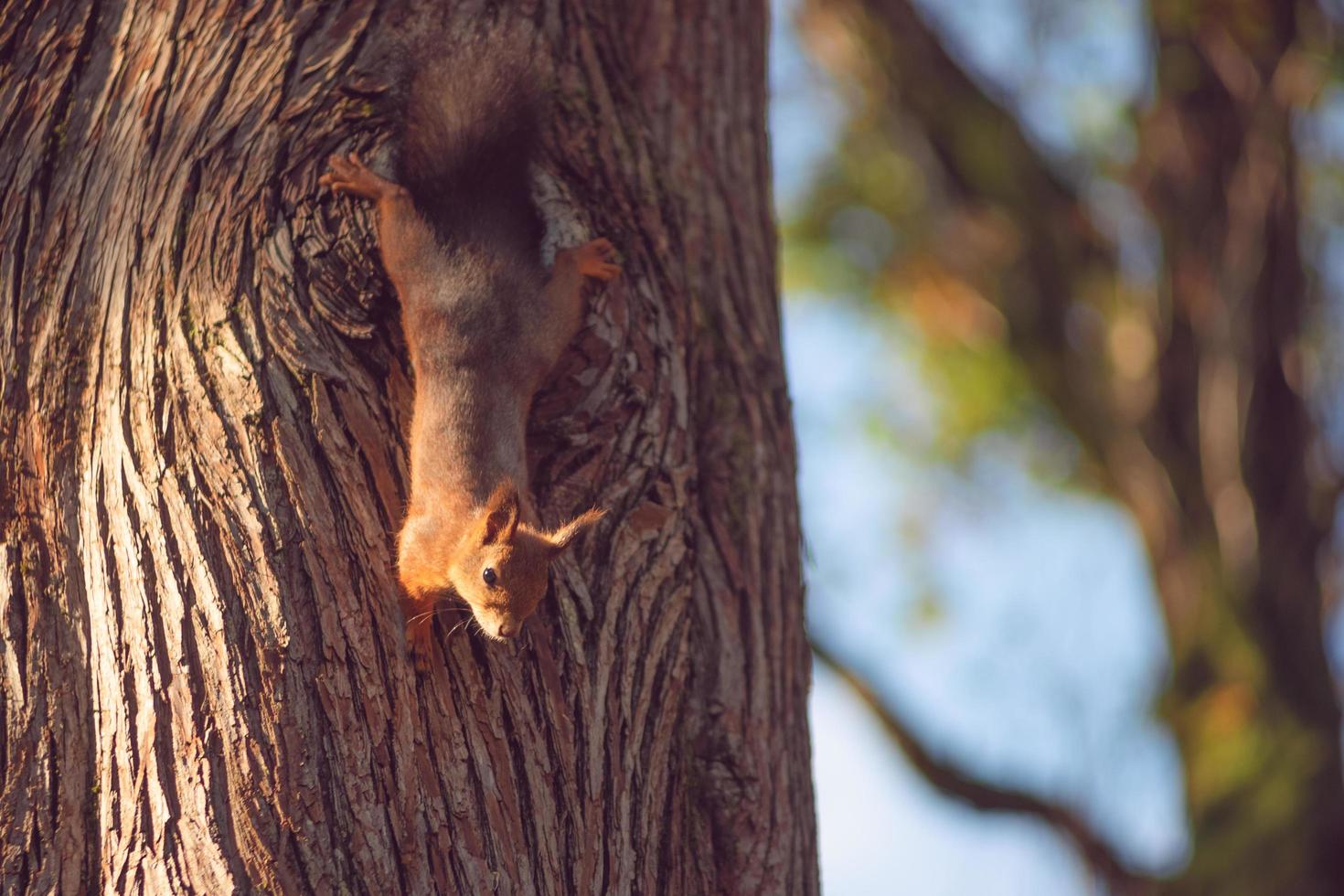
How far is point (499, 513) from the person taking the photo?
275 centimetres

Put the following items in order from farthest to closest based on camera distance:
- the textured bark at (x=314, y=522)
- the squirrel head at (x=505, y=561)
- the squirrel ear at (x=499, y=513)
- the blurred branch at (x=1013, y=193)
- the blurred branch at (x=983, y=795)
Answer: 1. the blurred branch at (x=1013, y=193)
2. the blurred branch at (x=983, y=795)
3. the squirrel ear at (x=499, y=513)
4. the squirrel head at (x=505, y=561)
5. the textured bark at (x=314, y=522)

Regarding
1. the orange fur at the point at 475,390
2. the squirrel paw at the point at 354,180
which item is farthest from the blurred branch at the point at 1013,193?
the squirrel paw at the point at 354,180

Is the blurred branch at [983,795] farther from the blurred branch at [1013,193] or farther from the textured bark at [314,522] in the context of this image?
the textured bark at [314,522]

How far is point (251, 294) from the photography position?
2.49 metres

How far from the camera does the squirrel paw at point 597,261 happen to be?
2770 mm

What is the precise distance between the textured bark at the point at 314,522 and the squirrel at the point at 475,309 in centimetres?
6

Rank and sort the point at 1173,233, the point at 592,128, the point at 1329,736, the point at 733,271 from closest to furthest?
the point at 592,128
the point at 733,271
the point at 1329,736
the point at 1173,233

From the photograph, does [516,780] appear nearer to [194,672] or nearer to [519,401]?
[194,672]

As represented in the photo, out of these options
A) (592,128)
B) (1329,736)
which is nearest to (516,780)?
(592,128)

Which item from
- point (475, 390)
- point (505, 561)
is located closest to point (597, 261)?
point (475, 390)

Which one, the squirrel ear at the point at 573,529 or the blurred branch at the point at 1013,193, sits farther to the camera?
the blurred branch at the point at 1013,193

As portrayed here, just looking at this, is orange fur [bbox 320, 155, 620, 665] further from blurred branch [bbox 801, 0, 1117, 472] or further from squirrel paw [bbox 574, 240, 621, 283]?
blurred branch [bbox 801, 0, 1117, 472]

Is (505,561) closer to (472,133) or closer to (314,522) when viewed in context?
(314,522)

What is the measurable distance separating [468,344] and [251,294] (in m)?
0.44
